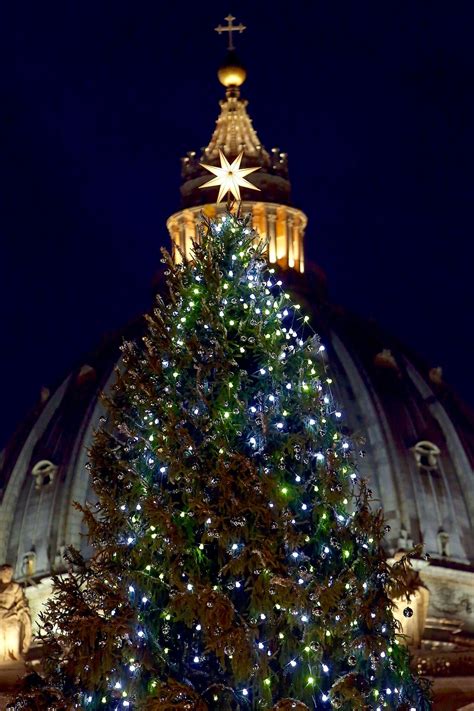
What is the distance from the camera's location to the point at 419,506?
177 ft

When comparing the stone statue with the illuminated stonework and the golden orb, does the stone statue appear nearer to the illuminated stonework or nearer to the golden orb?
the illuminated stonework

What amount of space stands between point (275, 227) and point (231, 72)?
4076mm

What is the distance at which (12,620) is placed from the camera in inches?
1959

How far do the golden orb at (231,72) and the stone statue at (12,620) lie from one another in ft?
51.4

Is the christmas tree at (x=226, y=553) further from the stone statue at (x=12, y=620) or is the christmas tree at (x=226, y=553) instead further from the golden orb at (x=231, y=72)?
the golden orb at (x=231, y=72)

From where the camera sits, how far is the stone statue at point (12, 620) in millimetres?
49219

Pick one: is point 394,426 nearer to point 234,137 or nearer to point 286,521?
point 234,137

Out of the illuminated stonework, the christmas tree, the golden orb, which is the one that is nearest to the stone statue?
the illuminated stonework

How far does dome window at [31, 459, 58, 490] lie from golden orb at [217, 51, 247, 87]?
11109 mm

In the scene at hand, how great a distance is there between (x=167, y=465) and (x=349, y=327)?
37576 millimetres

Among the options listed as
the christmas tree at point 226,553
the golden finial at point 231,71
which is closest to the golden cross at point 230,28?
the golden finial at point 231,71

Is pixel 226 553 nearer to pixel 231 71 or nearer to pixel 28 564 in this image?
pixel 28 564

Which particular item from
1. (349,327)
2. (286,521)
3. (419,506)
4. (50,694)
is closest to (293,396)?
(286,521)

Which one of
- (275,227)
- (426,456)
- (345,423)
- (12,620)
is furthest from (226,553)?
(275,227)
